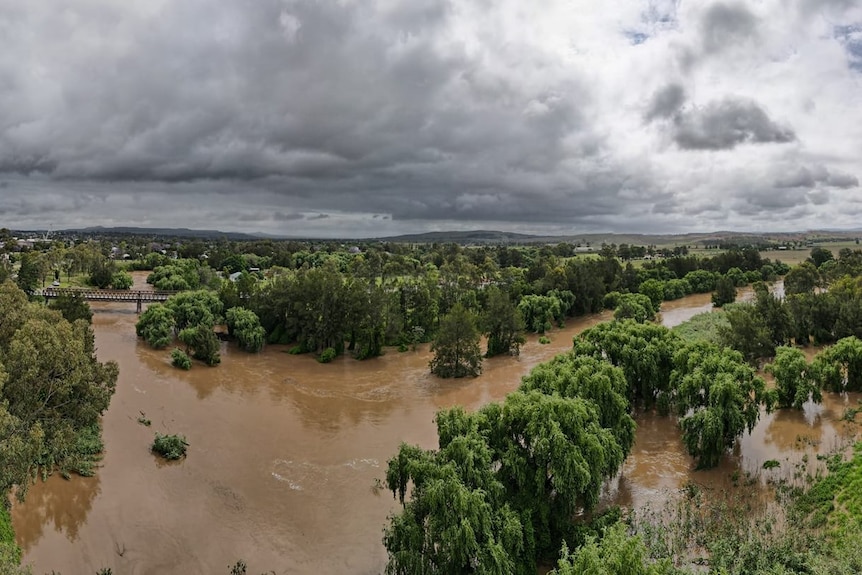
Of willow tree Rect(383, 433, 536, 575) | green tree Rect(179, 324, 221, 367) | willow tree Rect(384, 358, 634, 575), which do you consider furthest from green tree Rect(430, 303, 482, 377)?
willow tree Rect(383, 433, 536, 575)

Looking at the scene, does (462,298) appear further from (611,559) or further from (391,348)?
(611,559)

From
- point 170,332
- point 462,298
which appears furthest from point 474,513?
point 462,298

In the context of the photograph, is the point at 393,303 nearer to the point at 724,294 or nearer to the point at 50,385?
the point at 50,385

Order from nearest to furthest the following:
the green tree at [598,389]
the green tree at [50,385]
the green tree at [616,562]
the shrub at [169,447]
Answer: the green tree at [616,562] → the green tree at [50,385] → the green tree at [598,389] → the shrub at [169,447]

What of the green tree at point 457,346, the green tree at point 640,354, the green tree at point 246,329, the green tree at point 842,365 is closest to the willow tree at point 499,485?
the green tree at point 640,354

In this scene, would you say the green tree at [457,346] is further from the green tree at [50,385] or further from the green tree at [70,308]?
the green tree at [70,308]
